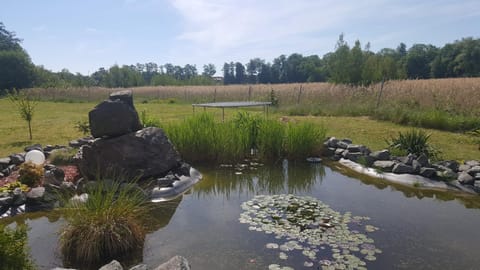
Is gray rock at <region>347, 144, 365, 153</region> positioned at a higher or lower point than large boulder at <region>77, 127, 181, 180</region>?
lower

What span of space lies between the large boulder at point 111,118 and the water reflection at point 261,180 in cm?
160

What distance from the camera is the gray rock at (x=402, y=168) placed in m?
6.42

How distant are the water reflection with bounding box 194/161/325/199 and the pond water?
0.06ft

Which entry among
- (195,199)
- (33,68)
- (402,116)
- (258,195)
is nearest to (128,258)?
(195,199)

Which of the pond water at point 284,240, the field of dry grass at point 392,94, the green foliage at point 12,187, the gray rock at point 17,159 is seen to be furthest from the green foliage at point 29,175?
the field of dry grass at point 392,94

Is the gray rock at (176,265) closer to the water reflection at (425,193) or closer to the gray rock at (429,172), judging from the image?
the water reflection at (425,193)

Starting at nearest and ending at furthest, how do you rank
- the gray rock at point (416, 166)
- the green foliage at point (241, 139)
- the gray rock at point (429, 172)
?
the gray rock at point (429, 172) < the gray rock at point (416, 166) < the green foliage at point (241, 139)

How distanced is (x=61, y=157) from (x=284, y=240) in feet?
17.1

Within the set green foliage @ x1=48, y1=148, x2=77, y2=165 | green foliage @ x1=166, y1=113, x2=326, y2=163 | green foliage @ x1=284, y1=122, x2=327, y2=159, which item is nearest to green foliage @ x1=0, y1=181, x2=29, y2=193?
green foliage @ x1=48, y1=148, x2=77, y2=165

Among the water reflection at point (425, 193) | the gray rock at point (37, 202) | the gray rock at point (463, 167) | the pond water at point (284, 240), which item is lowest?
the water reflection at point (425, 193)

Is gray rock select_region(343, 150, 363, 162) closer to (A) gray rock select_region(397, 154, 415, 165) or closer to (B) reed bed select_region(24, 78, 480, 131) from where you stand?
(A) gray rock select_region(397, 154, 415, 165)

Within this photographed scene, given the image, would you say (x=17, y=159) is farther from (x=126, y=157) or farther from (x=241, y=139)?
(x=241, y=139)

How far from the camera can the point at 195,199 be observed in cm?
555

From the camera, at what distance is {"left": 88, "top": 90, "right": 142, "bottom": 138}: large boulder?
19.6 ft
